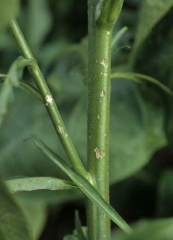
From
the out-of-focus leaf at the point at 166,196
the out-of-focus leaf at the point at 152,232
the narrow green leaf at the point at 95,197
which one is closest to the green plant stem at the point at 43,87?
the narrow green leaf at the point at 95,197

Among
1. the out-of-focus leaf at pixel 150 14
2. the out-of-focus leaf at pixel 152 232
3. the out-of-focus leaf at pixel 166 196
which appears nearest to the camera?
the out-of-focus leaf at pixel 152 232

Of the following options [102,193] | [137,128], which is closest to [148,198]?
[137,128]

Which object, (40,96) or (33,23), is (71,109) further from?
(40,96)

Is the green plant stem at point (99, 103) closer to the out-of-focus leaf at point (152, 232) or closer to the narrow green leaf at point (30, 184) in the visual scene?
the narrow green leaf at point (30, 184)

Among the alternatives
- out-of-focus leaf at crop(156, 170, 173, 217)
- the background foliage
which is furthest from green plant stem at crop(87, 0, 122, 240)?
out-of-focus leaf at crop(156, 170, 173, 217)

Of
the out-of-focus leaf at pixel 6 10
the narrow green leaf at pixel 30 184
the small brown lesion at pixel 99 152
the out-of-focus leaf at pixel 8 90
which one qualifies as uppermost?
the out-of-focus leaf at pixel 6 10

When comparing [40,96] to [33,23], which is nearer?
[40,96]

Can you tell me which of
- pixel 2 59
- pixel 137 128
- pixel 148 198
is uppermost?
pixel 2 59
